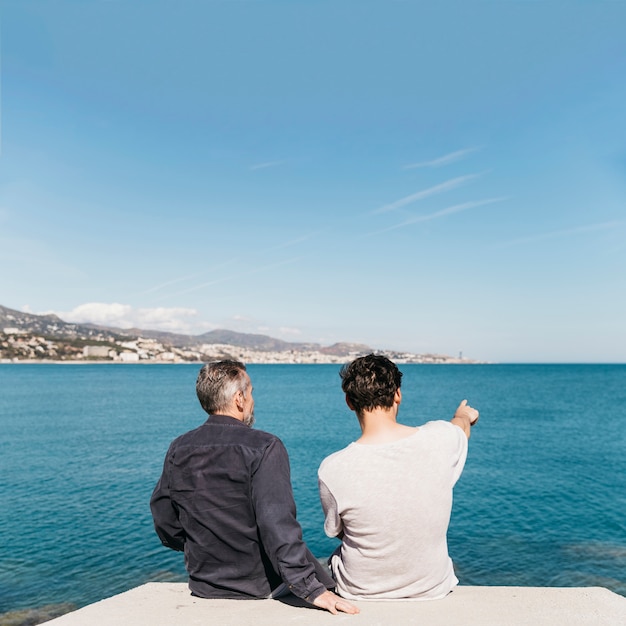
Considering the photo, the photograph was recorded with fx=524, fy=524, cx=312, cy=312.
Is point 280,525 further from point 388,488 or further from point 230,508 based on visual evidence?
point 388,488

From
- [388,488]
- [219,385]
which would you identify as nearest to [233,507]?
[219,385]

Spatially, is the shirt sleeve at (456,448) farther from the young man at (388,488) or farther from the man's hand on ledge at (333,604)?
the man's hand on ledge at (333,604)

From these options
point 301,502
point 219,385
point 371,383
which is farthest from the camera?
point 301,502

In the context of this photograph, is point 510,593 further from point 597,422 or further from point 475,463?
point 597,422

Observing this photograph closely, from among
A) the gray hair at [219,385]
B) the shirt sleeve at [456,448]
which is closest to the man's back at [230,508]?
the gray hair at [219,385]

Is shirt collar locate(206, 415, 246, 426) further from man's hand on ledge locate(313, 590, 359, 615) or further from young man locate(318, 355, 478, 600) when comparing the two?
man's hand on ledge locate(313, 590, 359, 615)

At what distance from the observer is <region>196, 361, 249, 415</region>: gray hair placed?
13.4 feet

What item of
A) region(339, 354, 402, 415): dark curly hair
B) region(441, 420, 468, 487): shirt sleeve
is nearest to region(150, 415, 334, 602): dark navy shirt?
region(339, 354, 402, 415): dark curly hair

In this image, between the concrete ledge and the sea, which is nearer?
the concrete ledge

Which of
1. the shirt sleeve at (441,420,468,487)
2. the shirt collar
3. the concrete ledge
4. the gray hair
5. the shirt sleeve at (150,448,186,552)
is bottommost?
the concrete ledge

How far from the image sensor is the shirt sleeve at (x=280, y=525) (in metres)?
3.73

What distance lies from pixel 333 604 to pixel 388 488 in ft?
3.30

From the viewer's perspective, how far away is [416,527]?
375cm

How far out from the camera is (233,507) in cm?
393
